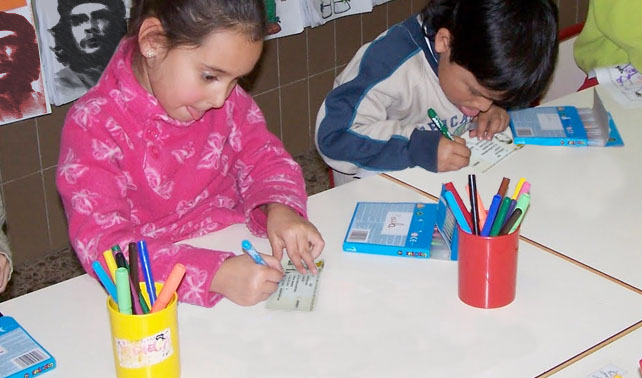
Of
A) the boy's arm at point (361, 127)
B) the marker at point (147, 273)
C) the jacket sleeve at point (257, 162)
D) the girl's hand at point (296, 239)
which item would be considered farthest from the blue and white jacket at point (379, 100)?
the marker at point (147, 273)

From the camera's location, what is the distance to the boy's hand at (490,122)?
1.72 m

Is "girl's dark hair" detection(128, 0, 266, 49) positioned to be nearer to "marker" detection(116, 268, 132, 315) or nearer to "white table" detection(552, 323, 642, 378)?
"marker" detection(116, 268, 132, 315)

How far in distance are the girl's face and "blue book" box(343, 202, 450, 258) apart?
30 cm

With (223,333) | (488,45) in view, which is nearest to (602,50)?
(488,45)

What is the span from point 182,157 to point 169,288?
0.49m

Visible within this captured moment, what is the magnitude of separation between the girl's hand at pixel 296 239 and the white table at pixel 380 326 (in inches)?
1.3

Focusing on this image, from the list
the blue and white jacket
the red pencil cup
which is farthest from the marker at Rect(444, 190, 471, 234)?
the blue and white jacket

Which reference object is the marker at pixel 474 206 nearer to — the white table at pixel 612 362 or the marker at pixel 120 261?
the white table at pixel 612 362

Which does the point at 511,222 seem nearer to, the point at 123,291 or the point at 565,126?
the point at 123,291

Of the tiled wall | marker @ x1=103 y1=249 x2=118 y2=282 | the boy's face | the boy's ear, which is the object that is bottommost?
the tiled wall

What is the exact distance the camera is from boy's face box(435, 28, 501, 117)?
171 centimetres

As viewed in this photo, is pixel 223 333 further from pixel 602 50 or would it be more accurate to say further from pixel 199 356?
pixel 602 50

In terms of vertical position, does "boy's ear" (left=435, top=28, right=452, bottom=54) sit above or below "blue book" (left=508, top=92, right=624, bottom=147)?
above

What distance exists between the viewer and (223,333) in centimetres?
112
